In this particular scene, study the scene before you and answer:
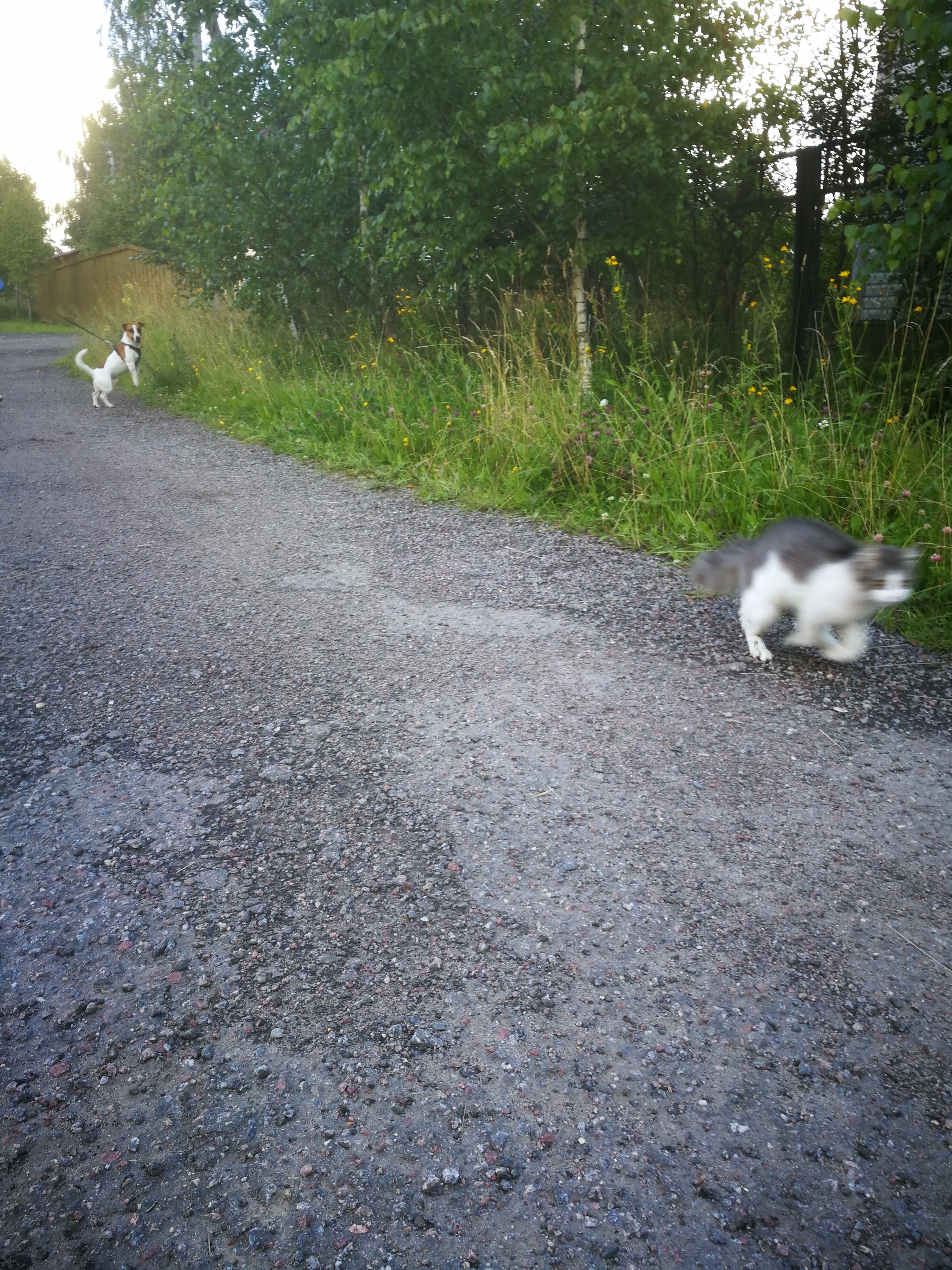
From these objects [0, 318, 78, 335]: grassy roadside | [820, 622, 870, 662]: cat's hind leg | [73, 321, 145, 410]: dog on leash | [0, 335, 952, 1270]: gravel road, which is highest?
[0, 318, 78, 335]: grassy roadside

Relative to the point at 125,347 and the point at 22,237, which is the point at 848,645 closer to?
the point at 125,347

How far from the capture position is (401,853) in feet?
8.10

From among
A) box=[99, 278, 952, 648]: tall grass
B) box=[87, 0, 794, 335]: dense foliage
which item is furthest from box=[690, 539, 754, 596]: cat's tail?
box=[87, 0, 794, 335]: dense foliage

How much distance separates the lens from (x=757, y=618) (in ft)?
11.5

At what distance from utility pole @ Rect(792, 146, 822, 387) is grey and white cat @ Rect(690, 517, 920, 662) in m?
3.17

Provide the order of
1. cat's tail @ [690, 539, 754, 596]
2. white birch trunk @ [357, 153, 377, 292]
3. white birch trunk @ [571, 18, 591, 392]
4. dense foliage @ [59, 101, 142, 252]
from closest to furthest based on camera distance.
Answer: cat's tail @ [690, 539, 754, 596] → white birch trunk @ [571, 18, 591, 392] → white birch trunk @ [357, 153, 377, 292] → dense foliage @ [59, 101, 142, 252]

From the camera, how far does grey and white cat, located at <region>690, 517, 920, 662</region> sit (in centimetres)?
307

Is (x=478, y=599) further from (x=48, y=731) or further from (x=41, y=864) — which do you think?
(x=41, y=864)

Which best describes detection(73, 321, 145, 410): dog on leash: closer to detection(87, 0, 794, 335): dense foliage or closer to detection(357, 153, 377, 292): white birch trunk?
detection(357, 153, 377, 292): white birch trunk

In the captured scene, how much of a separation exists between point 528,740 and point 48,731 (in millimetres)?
1807

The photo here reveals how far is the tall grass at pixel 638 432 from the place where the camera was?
4484 mm

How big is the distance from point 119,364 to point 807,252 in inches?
376

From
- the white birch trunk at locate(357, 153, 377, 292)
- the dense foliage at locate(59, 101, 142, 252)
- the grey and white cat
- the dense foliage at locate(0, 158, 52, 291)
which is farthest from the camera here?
the dense foliage at locate(0, 158, 52, 291)

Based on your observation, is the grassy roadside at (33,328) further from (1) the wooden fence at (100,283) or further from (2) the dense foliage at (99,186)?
(2) the dense foliage at (99,186)
